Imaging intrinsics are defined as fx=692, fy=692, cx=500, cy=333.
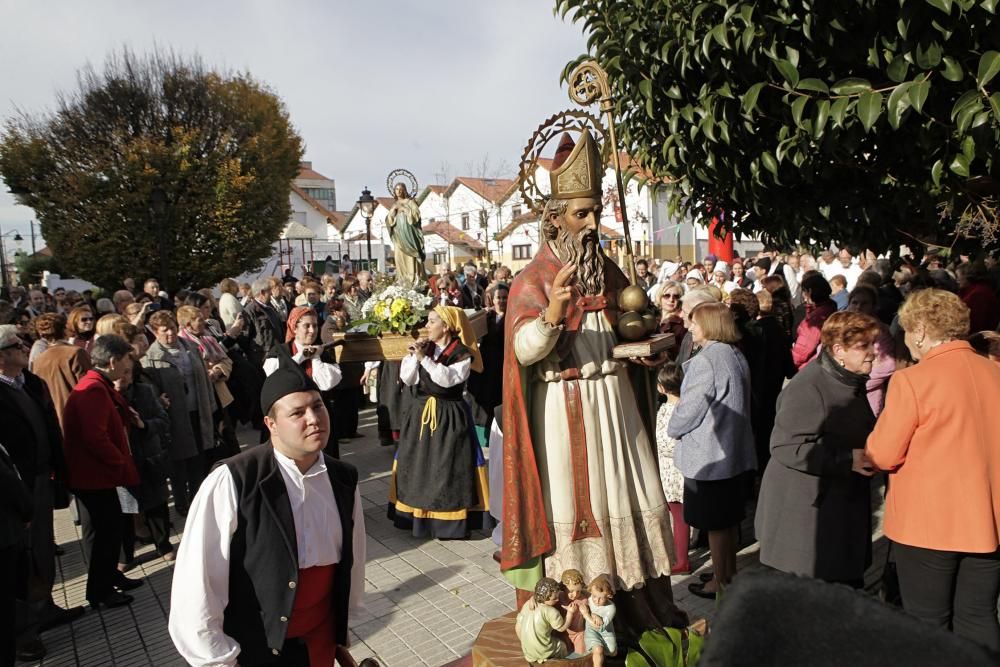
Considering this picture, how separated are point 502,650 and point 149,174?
66.8 feet

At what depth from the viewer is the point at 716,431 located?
4520 millimetres

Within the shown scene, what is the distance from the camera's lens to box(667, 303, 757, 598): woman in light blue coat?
448 cm

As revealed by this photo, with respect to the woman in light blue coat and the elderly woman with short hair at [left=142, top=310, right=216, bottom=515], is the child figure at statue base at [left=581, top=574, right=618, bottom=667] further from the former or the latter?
the elderly woman with short hair at [left=142, top=310, right=216, bottom=515]

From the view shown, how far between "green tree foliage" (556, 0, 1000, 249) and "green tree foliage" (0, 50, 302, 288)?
1761 centimetres

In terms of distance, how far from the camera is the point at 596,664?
3270 mm

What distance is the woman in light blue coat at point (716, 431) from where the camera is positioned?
4.48m

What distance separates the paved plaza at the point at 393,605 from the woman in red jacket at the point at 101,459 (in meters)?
0.29

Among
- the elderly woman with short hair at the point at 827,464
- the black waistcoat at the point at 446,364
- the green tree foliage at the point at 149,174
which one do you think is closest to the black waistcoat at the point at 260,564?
the elderly woman with short hair at the point at 827,464

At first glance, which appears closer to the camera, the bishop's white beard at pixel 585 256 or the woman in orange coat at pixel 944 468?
the woman in orange coat at pixel 944 468

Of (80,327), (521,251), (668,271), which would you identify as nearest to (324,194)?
(521,251)

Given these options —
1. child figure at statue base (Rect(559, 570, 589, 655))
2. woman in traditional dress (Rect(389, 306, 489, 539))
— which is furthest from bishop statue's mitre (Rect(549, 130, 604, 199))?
woman in traditional dress (Rect(389, 306, 489, 539))

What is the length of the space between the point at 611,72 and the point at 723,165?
3.47 feet

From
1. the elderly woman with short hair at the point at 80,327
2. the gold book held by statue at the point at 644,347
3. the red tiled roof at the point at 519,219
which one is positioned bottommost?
the gold book held by statue at the point at 644,347

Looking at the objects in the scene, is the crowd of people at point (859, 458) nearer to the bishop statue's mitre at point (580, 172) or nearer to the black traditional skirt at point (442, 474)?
the bishop statue's mitre at point (580, 172)
